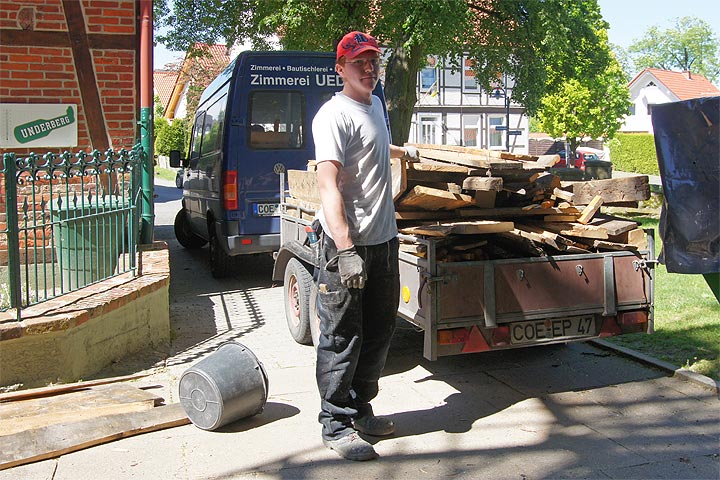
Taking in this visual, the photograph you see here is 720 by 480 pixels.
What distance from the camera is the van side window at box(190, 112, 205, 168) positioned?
1077 cm

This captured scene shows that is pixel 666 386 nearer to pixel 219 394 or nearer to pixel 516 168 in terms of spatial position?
pixel 516 168

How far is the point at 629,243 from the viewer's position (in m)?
5.06

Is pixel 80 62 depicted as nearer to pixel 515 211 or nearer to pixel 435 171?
pixel 435 171

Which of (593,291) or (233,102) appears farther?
(233,102)

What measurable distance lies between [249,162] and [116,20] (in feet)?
7.19

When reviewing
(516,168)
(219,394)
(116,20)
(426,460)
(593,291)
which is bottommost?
(426,460)

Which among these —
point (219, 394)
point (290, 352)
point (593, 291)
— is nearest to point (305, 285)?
point (290, 352)

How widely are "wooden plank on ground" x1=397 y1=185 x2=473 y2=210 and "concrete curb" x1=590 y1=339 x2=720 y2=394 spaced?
6.40ft

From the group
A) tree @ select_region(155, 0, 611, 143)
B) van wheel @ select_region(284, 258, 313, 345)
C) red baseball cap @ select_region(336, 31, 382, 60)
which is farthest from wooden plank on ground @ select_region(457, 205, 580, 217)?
tree @ select_region(155, 0, 611, 143)

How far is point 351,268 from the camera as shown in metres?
3.73

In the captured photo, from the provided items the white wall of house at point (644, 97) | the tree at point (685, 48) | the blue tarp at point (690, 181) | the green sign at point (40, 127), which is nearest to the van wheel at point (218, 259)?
the green sign at point (40, 127)

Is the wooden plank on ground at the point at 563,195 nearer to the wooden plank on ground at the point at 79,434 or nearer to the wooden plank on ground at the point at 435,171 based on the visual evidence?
the wooden plank on ground at the point at 435,171

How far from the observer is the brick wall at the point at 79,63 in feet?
Answer: 26.5

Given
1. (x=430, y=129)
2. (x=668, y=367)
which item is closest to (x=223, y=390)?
(x=668, y=367)
